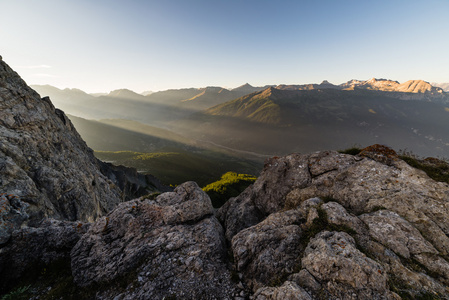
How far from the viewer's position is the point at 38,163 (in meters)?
21.9

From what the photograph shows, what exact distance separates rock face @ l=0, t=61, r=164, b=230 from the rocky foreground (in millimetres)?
240

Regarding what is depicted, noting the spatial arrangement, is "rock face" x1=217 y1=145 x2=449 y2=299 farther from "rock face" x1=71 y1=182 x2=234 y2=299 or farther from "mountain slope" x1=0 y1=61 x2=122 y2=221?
"mountain slope" x1=0 y1=61 x2=122 y2=221

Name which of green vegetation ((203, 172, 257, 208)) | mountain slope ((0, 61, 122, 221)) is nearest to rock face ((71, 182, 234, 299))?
mountain slope ((0, 61, 122, 221))

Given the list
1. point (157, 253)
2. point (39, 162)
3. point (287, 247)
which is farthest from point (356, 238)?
point (39, 162)

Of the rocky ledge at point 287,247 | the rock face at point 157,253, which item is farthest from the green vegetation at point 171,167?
the rocky ledge at point 287,247

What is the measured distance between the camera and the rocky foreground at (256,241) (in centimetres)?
952

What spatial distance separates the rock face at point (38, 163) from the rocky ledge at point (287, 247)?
6.01m

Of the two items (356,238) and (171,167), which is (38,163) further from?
(171,167)

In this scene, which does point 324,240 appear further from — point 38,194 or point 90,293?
point 38,194

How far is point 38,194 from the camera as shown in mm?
18094

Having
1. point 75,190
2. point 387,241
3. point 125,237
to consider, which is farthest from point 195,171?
point 387,241

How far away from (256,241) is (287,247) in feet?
7.47

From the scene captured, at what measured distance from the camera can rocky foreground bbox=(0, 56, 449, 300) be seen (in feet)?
31.2

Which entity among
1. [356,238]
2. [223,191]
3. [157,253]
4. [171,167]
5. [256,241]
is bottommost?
[171,167]
